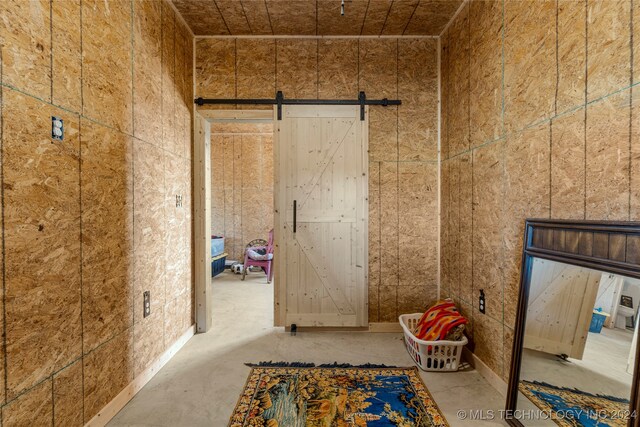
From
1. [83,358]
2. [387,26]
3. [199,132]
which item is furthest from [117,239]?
[387,26]

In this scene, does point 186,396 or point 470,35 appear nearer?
point 186,396

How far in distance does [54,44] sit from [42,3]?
6.4 inches

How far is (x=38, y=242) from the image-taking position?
4.32 ft

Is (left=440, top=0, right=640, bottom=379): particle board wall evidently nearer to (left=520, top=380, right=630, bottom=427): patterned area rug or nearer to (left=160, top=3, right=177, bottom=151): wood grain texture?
(left=520, top=380, right=630, bottom=427): patterned area rug

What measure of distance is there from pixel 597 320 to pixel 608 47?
121 centimetres

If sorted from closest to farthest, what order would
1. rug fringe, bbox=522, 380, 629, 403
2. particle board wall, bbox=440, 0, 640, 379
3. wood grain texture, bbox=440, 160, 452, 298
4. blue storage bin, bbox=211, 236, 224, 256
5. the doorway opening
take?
rug fringe, bbox=522, 380, 629, 403 → particle board wall, bbox=440, 0, 640, 379 → wood grain texture, bbox=440, 160, 452, 298 → blue storage bin, bbox=211, 236, 224, 256 → the doorway opening

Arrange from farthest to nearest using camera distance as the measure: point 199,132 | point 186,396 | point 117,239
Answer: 1. point 199,132
2. point 186,396
3. point 117,239

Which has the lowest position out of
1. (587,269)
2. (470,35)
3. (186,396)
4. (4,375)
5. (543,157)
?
(186,396)

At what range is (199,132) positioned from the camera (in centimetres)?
299

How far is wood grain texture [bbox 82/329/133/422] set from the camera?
1618mm

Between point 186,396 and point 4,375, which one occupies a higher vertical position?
point 4,375

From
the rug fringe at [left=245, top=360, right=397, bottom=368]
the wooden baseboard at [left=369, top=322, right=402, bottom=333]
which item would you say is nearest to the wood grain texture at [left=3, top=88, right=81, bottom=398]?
the rug fringe at [left=245, top=360, right=397, bottom=368]

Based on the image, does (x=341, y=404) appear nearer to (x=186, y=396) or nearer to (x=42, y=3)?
(x=186, y=396)

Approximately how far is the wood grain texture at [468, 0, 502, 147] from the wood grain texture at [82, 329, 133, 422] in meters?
2.89
